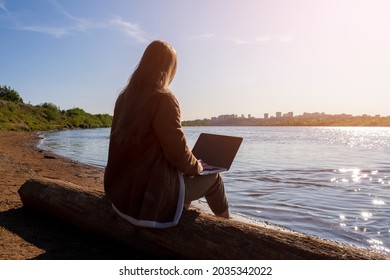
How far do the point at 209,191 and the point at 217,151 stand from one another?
0.48 meters

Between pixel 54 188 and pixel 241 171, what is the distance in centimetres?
874

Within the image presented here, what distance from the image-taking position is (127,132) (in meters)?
3.49

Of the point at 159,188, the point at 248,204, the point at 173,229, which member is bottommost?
the point at 248,204

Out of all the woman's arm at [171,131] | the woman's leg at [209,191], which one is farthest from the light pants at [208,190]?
the woman's arm at [171,131]

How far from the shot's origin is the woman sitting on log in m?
3.44

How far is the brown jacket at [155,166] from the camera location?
343 centimetres

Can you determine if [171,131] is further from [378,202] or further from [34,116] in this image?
Answer: [34,116]

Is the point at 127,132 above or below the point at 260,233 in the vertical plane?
above

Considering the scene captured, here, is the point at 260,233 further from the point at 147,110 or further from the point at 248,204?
the point at 248,204

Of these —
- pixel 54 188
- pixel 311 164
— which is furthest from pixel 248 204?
pixel 311 164

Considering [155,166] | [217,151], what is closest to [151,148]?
[155,166]

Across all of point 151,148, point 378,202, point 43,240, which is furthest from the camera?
point 378,202

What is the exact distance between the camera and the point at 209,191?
13.5ft

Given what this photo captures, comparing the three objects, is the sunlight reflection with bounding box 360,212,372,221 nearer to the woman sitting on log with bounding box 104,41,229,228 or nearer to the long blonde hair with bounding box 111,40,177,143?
the woman sitting on log with bounding box 104,41,229,228
